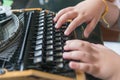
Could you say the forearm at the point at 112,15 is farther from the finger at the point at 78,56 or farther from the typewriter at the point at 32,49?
the finger at the point at 78,56

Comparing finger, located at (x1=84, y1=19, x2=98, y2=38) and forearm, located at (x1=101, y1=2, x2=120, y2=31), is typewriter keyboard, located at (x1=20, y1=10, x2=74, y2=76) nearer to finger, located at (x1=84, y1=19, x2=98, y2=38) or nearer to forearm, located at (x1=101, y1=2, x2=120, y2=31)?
finger, located at (x1=84, y1=19, x2=98, y2=38)

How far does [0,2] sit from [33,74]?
0.49 meters

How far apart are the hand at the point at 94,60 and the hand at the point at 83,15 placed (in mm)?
84

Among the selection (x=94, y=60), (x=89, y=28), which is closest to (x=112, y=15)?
(x=89, y=28)

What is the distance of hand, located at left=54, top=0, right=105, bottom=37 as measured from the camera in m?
0.75

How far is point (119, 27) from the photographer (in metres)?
1.02

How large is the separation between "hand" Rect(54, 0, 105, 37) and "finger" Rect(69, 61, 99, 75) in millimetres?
148

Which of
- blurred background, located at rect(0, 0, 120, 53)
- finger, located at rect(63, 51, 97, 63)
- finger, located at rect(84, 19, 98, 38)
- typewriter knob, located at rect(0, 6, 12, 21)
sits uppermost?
blurred background, located at rect(0, 0, 120, 53)

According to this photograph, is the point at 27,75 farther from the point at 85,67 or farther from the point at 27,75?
the point at 85,67

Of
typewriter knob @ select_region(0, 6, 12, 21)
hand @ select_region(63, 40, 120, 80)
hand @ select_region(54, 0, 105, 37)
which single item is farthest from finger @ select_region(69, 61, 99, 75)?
typewriter knob @ select_region(0, 6, 12, 21)

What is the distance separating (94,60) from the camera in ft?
2.12

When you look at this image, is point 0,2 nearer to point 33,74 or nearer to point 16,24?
point 16,24

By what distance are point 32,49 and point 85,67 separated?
5.9 inches

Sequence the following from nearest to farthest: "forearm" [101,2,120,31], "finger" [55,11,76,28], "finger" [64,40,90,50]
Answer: "finger" [64,40,90,50] → "finger" [55,11,76,28] → "forearm" [101,2,120,31]
